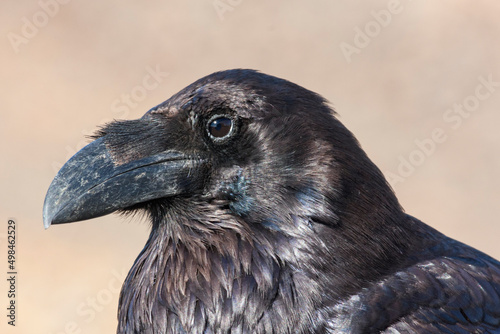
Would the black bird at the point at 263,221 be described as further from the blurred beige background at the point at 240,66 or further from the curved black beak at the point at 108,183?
the blurred beige background at the point at 240,66

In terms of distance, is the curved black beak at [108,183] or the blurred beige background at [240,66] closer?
the curved black beak at [108,183]

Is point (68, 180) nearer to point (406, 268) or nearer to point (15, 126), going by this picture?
point (406, 268)

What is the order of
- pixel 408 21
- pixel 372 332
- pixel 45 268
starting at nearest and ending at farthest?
pixel 372 332 → pixel 45 268 → pixel 408 21

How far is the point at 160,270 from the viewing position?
3936mm

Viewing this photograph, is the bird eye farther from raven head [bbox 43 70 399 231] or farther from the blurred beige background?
the blurred beige background

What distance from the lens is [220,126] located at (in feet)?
12.5

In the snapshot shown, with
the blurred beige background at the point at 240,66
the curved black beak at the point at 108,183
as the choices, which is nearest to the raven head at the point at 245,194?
the curved black beak at the point at 108,183

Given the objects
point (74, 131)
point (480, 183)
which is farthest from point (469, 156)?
point (74, 131)

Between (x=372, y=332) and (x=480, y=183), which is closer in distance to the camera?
(x=372, y=332)

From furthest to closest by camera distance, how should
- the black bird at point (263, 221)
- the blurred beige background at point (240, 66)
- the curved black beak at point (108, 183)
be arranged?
the blurred beige background at point (240, 66)
the curved black beak at point (108, 183)
the black bird at point (263, 221)

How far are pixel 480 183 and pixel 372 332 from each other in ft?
28.9

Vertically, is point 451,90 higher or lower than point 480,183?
higher

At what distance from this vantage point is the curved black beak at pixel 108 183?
3.81 m

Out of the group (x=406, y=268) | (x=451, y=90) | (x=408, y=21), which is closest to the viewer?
(x=406, y=268)
